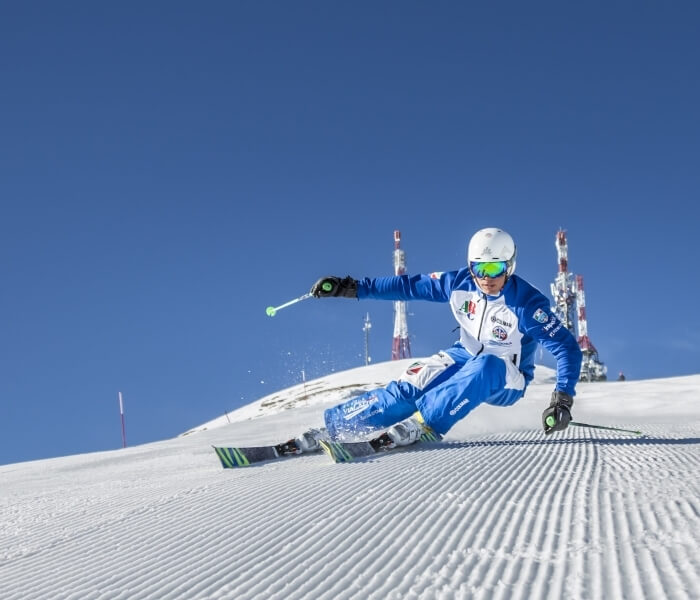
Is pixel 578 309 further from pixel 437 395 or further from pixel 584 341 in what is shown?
pixel 437 395

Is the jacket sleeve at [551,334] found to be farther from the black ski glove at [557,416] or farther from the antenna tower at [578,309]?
the antenna tower at [578,309]

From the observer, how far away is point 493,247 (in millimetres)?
5148

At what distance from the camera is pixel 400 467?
3490mm

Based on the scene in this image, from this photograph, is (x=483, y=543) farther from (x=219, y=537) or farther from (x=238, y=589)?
(x=219, y=537)

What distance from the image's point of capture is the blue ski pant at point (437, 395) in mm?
4777

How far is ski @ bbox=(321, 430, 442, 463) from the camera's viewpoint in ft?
13.5

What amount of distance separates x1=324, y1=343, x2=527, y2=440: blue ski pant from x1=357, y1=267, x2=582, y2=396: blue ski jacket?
0.16m

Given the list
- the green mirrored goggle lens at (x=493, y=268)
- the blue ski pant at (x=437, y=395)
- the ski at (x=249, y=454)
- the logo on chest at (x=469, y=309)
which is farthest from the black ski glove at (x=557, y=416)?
the ski at (x=249, y=454)

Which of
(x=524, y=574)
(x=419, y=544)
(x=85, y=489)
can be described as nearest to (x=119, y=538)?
(x=419, y=544)

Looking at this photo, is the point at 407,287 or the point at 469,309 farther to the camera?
the point at 407,287

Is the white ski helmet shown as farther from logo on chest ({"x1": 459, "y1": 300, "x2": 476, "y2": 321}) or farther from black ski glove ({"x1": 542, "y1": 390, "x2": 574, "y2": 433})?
black ski glove ({"x1": 542, "y1": 390, "x2": 574, "y2": 433})

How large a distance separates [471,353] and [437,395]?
0.64 m

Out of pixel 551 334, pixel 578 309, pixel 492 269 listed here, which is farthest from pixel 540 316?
pixel 578 309

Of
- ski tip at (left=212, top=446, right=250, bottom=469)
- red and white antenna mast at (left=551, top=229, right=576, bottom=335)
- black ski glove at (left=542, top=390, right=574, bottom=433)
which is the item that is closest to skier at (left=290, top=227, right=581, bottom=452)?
black ski glove at (left=542, top=390, right=574, bottom=433)
